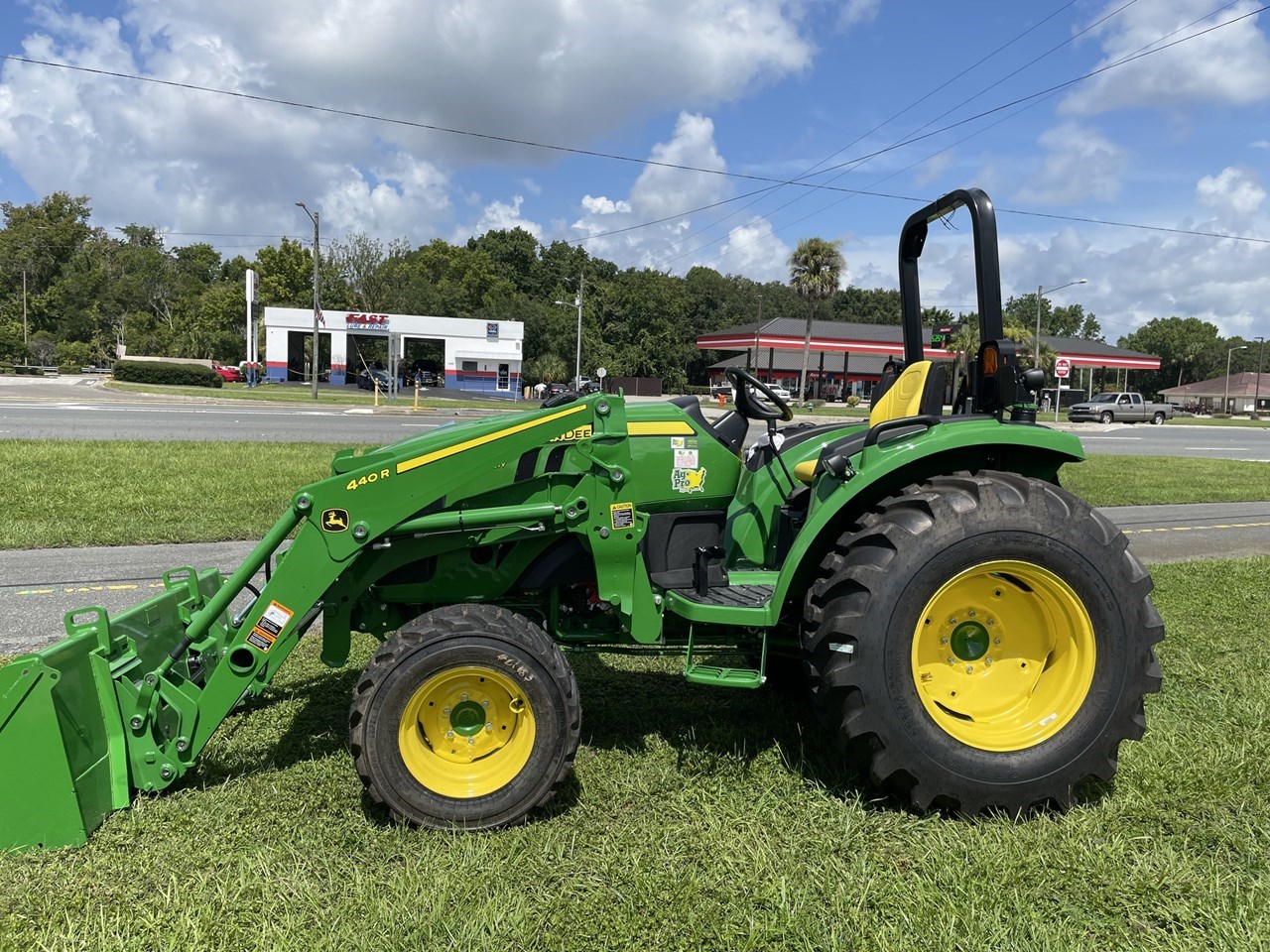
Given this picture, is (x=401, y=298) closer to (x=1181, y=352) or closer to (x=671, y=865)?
(x=671, y=865)

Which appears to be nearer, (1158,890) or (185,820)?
(1158,890)

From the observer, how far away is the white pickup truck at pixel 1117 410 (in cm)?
3925

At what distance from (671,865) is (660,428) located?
1.63 m

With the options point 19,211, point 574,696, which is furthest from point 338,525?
point 19,211

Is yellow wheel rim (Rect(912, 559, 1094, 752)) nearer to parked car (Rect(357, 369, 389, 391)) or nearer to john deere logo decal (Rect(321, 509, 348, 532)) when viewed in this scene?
john deere logo decal (Rect(321, 509, 348, 532))

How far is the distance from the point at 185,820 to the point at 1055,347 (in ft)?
240

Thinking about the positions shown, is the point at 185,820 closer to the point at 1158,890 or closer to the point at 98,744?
the point at 98,744

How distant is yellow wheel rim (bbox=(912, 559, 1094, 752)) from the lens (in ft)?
10.00

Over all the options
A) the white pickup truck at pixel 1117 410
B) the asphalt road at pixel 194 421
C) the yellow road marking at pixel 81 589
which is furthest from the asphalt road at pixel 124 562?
the white pickup truck at pixel 1117 410

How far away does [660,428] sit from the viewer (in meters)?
3.42

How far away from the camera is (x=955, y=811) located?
2984mm

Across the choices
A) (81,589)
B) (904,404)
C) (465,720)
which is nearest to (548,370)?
(81,589)

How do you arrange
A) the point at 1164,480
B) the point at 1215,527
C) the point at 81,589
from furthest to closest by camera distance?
1. the point at 1164,480
2. the point at 1215,527
3. the point at 81,589

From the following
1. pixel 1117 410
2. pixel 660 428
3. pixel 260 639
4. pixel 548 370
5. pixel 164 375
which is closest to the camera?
pixel 260 639
